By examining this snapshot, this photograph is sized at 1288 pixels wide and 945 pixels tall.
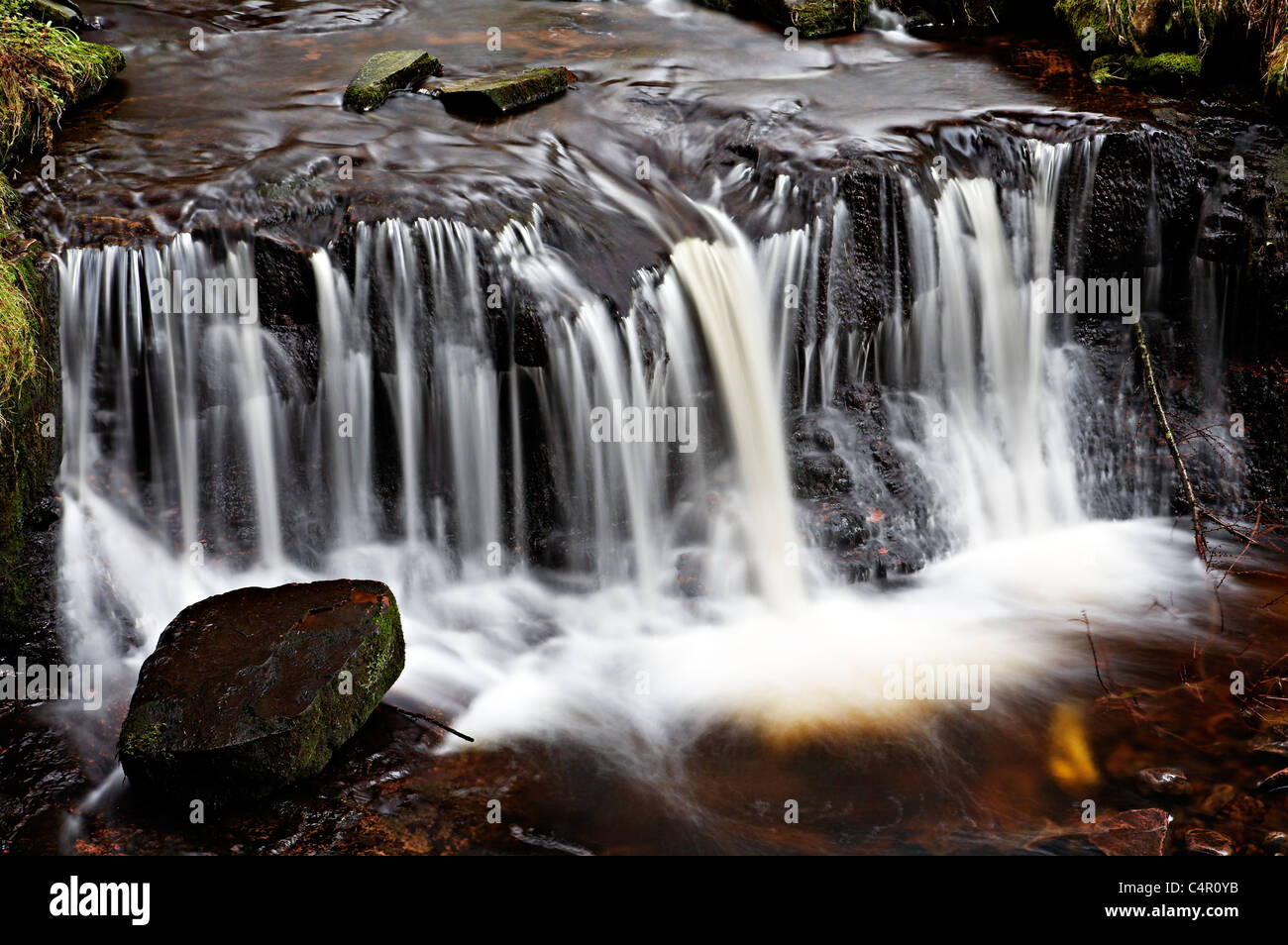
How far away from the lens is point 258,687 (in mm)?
4648

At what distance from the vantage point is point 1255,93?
26.9 feet

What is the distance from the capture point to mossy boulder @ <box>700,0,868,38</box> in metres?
10.1

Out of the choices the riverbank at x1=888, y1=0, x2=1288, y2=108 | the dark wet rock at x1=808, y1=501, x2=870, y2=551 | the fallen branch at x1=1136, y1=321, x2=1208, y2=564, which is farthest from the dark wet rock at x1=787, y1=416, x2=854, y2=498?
the riverbank at x1=888, y1=0, x2=1288, y2=108

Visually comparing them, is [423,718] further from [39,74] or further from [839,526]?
[39,74]

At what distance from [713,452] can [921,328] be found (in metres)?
1.75

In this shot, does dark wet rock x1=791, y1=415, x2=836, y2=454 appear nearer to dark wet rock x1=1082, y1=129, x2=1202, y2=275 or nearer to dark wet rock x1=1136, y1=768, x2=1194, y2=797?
dark wet rock x1=1082, y1=129, x2=1202, y2=275

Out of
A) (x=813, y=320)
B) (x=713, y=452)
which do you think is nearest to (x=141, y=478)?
(x=713, y=452)

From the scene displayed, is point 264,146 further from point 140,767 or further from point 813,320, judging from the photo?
point 140,767

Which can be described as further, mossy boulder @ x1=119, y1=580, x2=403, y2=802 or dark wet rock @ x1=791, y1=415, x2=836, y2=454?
dark wet rock @ x1=791, y1=415, x2=836, y2=454

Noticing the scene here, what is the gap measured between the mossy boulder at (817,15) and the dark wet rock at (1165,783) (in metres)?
7.33

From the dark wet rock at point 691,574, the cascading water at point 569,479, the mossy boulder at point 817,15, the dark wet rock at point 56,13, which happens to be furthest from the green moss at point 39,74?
the mossy boulder at point 817,15

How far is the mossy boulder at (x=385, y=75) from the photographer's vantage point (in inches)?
316

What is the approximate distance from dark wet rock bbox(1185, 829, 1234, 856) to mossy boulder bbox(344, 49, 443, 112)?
677 cm

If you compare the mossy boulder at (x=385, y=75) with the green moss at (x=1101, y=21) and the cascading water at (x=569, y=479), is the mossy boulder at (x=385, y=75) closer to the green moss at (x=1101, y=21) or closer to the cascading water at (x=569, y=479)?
the cascading water at (x=569, y=479)
